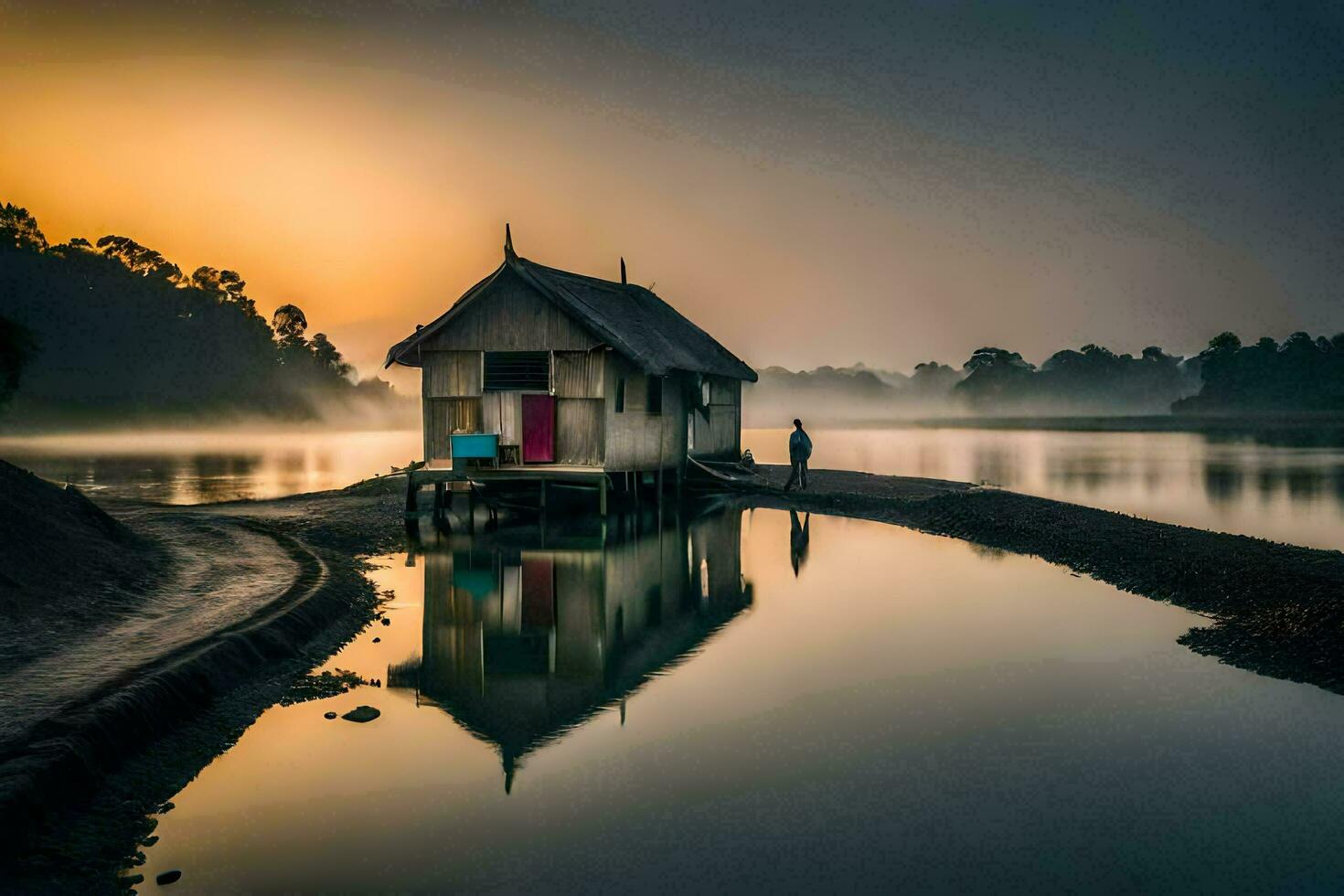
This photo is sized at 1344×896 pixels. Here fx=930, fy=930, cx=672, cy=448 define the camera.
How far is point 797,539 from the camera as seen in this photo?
2425 cm

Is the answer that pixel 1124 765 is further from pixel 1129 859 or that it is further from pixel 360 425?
pixel 360 425

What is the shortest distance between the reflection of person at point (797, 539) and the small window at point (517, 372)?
305 inches

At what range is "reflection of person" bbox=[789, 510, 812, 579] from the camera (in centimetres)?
2084

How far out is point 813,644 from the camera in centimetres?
1371

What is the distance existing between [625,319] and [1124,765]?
21726 millimetres

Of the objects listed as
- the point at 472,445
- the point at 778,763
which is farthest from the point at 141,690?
the point at 472,445

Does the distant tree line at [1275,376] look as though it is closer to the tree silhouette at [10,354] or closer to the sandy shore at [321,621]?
the sandy shore at [321,621]

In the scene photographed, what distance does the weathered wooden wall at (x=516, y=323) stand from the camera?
24781mm

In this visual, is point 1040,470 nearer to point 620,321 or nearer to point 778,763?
point 620,321

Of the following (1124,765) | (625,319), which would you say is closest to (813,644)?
(1124,765)

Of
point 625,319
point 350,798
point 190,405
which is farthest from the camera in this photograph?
point 190,405

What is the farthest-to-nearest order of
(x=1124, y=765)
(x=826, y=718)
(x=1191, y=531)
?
(x=1191, y=531), (x=826, y=718), (x=1124, y=765)

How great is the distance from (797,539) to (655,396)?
6605 millimetres

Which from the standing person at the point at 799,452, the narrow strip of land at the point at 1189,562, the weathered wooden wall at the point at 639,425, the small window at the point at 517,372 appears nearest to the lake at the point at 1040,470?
the narrow strip of land at the point at 1189,562
